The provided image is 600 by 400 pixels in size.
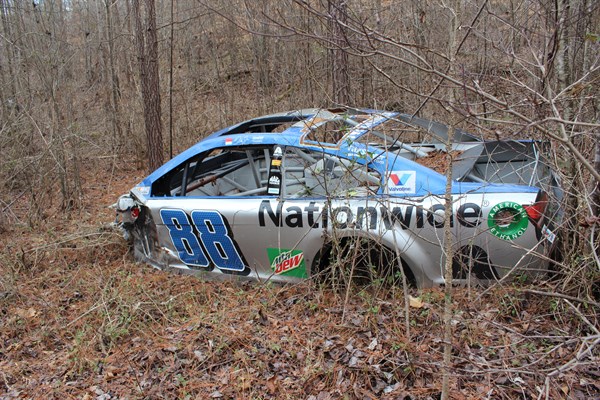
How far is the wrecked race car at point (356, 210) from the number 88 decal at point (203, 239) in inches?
0.4

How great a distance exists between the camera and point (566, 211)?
12.1 ft

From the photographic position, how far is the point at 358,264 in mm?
4512

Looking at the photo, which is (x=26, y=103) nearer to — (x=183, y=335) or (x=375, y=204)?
(x=183, y=335)

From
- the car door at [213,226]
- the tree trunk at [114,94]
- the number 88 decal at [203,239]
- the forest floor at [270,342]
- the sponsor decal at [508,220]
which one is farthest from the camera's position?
the tree trunk at [114,94]

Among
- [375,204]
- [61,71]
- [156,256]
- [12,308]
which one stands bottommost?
[12,308]

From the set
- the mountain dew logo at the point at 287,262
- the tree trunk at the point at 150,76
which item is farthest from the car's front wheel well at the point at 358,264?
the tree trunk at the point at 150,76

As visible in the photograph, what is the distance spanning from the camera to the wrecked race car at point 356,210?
12.8ft

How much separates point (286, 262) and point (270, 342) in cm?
93

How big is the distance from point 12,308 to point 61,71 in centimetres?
482

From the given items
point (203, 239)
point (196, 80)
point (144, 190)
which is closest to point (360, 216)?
point (203, 239)

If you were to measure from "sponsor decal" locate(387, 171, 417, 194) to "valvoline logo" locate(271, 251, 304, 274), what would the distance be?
1017mm

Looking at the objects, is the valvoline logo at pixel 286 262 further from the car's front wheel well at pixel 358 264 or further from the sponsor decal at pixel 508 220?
the sponsor decal at pixel 508 220

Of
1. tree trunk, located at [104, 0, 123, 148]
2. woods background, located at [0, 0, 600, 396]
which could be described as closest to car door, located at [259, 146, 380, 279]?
woods background, located at [0, 0, 600, 396]

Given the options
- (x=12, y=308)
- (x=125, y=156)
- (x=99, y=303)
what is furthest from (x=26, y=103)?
(x=99, y=303)
